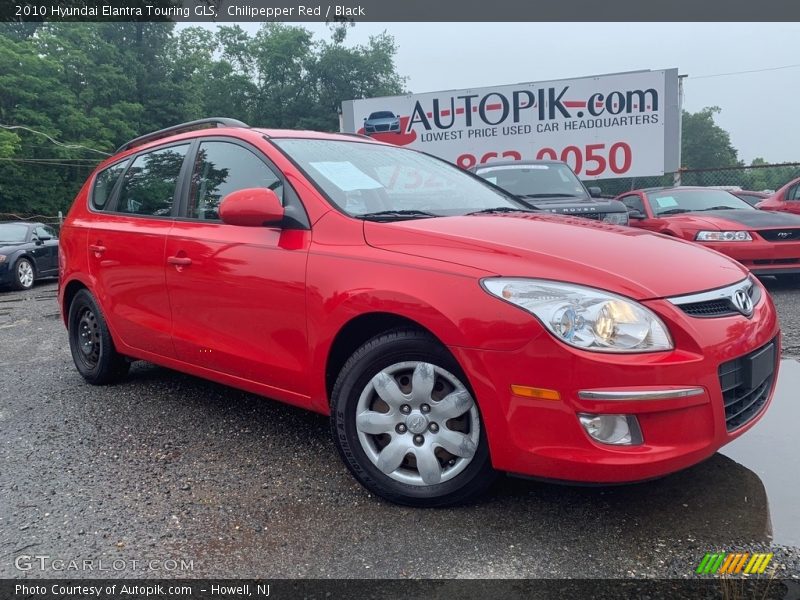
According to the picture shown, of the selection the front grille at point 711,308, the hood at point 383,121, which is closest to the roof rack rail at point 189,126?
the front grille at point 711,308

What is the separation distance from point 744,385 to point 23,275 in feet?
40.9

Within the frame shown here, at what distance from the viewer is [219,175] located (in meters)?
3.44

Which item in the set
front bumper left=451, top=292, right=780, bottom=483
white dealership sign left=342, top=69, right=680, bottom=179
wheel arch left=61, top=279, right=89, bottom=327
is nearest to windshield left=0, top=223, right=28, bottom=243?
white dealership sign left=342, top=69, right=680, bottom=179

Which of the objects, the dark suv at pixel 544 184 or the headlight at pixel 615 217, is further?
the dark suv at pixel 544 184

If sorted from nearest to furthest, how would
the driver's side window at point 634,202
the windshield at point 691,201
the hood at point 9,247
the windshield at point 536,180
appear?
the windshield at point 536,180
the windshield at point 691,201
the driver's side window at point 634,202
the hood at point 9,247

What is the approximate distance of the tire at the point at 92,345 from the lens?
4.22 m

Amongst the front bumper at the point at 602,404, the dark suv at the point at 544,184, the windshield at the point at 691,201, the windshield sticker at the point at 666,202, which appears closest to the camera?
the front bumper at the point at 602,404

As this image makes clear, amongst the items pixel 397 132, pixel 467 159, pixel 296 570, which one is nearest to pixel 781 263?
pixel 296 570

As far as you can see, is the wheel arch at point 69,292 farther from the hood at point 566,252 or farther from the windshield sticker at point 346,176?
the hood at point 566,252

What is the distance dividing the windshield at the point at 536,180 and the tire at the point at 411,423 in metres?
5.26

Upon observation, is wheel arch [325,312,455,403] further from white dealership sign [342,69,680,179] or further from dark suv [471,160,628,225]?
white dealership sign [342,69,680,179]

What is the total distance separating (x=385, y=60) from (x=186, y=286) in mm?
49689

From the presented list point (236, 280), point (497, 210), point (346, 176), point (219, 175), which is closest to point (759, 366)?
point (497, 210)

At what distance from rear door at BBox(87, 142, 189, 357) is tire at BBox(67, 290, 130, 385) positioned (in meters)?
0.21
